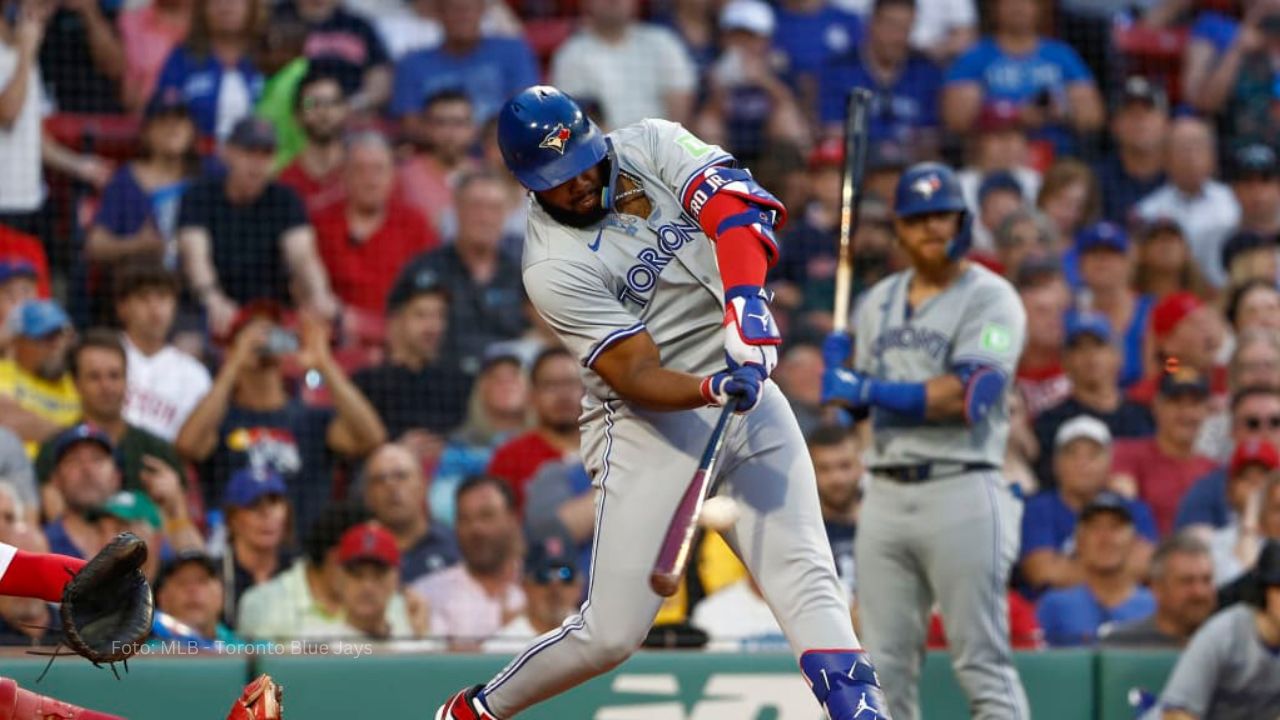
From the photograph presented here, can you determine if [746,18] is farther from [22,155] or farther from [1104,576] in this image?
[1104,576]

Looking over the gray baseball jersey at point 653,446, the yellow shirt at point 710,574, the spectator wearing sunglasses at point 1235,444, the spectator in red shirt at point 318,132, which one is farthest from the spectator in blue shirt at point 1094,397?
the gray baseball jersey at point 653,446

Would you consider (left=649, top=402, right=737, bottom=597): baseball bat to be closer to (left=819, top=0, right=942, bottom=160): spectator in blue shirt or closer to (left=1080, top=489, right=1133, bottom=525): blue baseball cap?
→ (left=1080, top=489, right=1133, bottom=525): blue baseball cap

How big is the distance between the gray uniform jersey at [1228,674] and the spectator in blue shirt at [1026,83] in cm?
421

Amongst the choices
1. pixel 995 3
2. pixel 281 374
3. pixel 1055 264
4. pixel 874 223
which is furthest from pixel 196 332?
pixel 995 3

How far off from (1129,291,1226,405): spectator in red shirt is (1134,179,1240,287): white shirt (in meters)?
0.71

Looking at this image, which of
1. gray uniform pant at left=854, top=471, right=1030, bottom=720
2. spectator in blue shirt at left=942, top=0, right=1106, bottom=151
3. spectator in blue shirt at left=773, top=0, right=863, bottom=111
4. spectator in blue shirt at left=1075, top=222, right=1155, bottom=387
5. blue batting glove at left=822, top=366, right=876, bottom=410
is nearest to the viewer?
gray uniform pant at left=854, top=471, right=1030, bottom=720

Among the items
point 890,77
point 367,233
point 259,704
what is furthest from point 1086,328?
point 259,704

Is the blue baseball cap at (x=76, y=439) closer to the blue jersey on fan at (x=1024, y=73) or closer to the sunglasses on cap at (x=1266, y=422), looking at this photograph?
the sunglasses on cap at (x=1266, y=422)

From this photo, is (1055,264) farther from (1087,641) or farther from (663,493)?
(663,493)

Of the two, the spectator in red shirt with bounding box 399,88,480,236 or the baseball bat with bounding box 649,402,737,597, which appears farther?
the spectator in red shirt with bounding box 399,88,480,236

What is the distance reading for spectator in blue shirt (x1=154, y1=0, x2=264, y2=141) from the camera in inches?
357

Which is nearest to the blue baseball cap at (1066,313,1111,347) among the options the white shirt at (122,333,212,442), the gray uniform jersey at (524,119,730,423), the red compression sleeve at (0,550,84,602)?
the white shirt at (122,333,212,442)

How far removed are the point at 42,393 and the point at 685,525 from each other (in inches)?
162

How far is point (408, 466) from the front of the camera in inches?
295
